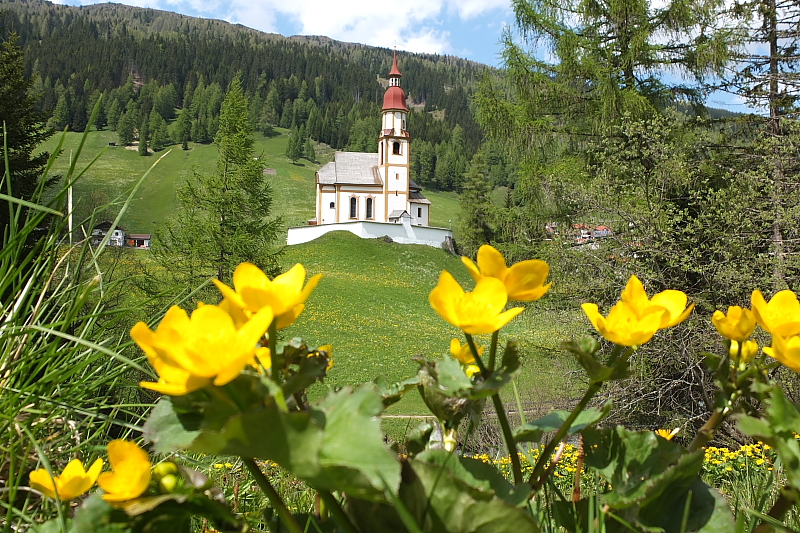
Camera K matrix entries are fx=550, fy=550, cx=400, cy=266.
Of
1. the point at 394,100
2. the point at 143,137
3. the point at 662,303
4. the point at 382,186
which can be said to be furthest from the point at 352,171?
the point at 143,137

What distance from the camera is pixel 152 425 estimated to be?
1.56 ft

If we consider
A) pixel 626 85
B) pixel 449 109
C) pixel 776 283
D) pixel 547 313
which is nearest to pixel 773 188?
pixel 776 283

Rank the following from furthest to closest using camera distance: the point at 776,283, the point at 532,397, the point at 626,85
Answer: the point at 626,85, the point at 532,397, the point at 776,283

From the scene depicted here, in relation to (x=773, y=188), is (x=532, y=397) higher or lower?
lower

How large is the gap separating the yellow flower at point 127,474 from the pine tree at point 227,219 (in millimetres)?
12634

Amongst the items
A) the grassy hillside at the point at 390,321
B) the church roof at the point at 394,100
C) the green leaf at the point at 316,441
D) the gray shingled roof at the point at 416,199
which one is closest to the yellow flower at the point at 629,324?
the green leaf at the point at 316,441

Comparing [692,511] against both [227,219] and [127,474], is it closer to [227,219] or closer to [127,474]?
[127,474]

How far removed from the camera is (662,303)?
66cm

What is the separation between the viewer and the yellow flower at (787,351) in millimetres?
524

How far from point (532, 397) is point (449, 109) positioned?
9746cm

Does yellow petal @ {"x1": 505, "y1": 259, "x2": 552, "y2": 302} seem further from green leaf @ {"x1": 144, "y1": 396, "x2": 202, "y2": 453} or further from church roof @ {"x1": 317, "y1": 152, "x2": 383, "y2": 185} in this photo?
church roof @ {"x1": 317, "y1": 152, "x2": 383, "y2": 185}

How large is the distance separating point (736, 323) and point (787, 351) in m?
0.06

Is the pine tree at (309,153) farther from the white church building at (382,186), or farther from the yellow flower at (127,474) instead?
the yellow flower at (127,474)

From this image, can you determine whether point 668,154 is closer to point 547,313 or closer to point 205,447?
point 547,313
